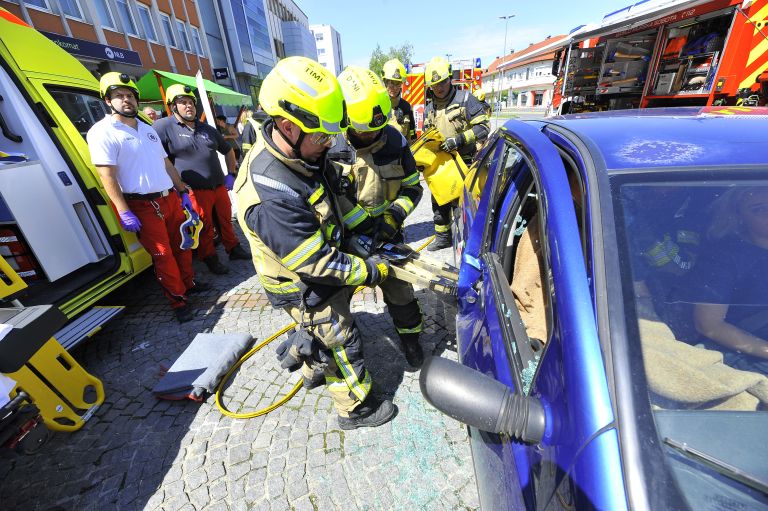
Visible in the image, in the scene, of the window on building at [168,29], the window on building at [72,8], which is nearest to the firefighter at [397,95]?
the window on building at [72,8]

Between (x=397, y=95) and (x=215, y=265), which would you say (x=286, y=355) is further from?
(x=397, y=95)

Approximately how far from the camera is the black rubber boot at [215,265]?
4200mm

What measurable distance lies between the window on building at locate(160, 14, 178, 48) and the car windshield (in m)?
23.3

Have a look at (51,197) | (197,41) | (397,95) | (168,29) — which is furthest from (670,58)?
(197,41)

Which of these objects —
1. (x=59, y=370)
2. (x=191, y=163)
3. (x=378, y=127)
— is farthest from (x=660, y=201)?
(x=191, y=163)

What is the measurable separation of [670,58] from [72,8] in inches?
727

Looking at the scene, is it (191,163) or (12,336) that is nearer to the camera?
(12,336)

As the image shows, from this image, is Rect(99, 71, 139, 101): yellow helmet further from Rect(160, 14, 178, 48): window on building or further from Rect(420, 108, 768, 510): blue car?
Rect(160, 14, 178, 48): window on building

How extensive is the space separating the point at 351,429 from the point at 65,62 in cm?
403

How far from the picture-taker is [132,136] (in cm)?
297

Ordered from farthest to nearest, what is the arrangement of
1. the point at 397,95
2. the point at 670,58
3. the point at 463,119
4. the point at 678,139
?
the point at 670,58 < the point at 397,95 < the point at 463,119 < the point at 678,139

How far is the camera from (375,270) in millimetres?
1860

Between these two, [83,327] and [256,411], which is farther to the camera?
[83,327]

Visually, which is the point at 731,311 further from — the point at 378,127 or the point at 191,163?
the point at 191,163
